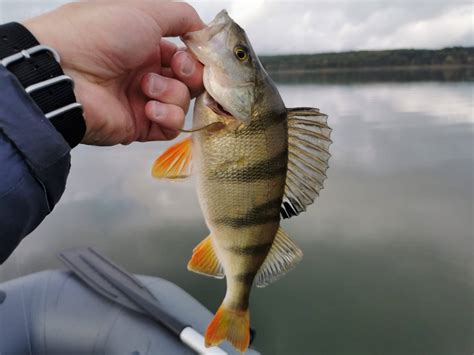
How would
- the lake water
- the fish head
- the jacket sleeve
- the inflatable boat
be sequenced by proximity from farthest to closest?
the lake water
the inflatable boat
the fish head
the jacket sleeve

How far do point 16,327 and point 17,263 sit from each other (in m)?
3.20

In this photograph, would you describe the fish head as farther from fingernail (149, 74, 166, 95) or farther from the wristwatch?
the wristwatch

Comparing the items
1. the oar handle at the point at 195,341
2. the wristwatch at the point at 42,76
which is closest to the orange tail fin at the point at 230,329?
the wristwatch at the point at 42,76

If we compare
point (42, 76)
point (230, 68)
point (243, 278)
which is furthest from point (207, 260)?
point (42, 76)

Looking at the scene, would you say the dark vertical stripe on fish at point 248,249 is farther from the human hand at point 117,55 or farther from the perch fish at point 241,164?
the human hand at point 117,55

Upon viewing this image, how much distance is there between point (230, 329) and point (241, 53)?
84 centimetres

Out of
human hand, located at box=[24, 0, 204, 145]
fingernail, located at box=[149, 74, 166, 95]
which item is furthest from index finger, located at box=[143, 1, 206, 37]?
fingernail, located at box=[149, 74, 166, 95]

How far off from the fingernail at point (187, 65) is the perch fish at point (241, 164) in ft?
0.33

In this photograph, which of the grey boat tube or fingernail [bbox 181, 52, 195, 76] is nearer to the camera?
fingernail [bbox 181, 52, 195, 76]

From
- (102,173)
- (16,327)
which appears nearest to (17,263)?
(16,327)

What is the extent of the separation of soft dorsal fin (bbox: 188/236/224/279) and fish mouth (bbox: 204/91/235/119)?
40 centimetres

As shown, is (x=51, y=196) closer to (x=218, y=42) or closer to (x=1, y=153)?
(x=1, y=153)

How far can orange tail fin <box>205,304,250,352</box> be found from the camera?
1.27 metres

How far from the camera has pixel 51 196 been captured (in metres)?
1.18
